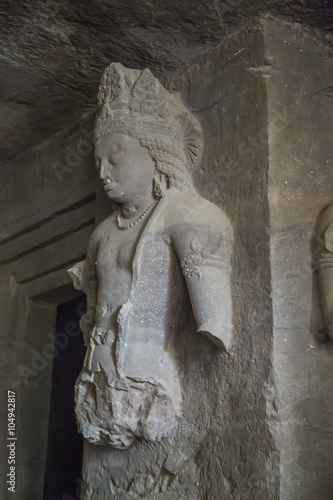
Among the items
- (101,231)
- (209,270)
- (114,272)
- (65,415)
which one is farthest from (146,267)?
(65,415)

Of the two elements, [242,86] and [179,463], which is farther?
[242,86]

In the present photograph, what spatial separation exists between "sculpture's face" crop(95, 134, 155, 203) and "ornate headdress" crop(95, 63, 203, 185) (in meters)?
0.03

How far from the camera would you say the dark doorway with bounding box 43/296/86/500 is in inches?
155

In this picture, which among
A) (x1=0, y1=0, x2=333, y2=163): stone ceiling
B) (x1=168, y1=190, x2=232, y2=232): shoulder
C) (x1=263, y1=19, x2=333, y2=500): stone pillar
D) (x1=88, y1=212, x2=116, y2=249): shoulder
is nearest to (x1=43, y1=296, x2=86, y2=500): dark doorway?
(x1=88, y1=212, x2=116, y2=249): shoulder

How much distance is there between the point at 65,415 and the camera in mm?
4035

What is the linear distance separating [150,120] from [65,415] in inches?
85.1

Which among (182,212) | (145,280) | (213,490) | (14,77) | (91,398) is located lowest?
(213,490)

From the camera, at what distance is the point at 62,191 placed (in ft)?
12.0

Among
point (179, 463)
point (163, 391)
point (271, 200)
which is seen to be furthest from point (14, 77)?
point (179, 463)

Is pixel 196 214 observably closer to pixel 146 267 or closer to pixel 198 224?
pixel 198 224

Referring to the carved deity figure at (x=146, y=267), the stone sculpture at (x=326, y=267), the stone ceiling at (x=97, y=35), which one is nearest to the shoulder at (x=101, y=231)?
the carved deity figure at (x=146, y=267)

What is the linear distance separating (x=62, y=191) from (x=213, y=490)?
195cm

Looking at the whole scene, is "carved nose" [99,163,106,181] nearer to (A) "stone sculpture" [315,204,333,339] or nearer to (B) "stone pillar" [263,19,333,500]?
(B) "stone pillar" [263,19,333,500]

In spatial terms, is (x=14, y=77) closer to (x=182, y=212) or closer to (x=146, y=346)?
(x=182, y=212)
